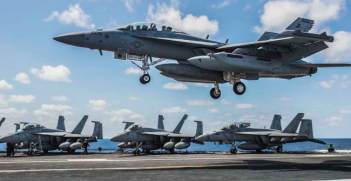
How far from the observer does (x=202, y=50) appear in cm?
2145

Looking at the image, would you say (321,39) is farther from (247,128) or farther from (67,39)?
(247,128)

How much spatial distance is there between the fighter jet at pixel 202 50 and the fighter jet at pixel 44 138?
71.3 ft

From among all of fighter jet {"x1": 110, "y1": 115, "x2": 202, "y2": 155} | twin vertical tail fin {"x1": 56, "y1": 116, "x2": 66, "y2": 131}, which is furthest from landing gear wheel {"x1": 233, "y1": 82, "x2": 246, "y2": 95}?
twin vertical tail fin {"x1": 56, "y1": 116, "x2": 66, "y2": 131}

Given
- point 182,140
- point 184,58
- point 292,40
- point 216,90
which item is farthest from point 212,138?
point 292,40

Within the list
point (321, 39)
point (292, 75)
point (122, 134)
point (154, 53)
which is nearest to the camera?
point (321, 39)

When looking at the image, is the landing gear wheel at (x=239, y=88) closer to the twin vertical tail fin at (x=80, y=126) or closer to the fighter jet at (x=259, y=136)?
the fighter jet at (x=259, y=136)

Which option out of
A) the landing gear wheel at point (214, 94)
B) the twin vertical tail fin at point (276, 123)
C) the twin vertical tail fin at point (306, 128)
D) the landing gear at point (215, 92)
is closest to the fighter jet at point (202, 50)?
the landing gear at point (215, 92)

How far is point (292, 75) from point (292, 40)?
5.11 metres

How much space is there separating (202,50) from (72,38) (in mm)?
7731

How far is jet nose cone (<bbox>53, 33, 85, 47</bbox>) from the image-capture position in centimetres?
1886

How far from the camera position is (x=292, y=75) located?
2345 cm

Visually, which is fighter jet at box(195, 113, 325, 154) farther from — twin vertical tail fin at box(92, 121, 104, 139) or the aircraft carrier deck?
the aircraft carrier deck

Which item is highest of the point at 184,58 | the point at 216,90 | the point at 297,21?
the point at 297,21

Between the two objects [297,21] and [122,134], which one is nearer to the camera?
[297,21]
